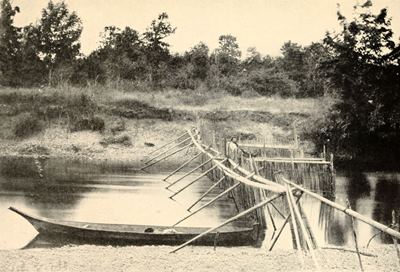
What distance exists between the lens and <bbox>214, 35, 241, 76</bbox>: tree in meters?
29.9

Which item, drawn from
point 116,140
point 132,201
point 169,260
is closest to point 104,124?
point 116,140

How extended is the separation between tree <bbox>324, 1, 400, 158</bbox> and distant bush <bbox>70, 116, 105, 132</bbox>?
32.3ft

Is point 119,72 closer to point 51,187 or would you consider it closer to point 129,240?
point 51,187

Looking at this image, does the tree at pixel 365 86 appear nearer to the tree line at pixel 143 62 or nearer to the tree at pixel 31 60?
the tree line at pixel 143 62

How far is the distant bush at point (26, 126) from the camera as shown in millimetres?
21828

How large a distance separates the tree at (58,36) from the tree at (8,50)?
3.14ft

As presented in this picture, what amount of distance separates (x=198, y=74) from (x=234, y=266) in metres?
23.4

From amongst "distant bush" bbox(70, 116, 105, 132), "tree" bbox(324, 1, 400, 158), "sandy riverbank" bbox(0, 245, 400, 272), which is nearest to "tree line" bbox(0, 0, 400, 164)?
"tree" bbox(324, 1, 400, 158)

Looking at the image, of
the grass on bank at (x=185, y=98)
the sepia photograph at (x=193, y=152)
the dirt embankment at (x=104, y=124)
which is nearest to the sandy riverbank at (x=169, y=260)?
the sepia photograph at (x=193, y=152)

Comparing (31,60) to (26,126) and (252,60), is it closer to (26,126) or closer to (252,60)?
(26,126)

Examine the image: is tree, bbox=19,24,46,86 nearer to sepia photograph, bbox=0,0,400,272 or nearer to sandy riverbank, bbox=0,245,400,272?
sepia photograph, bbox=0,0,400,272

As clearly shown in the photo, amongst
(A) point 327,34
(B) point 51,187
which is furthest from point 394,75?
(B) point 51,187

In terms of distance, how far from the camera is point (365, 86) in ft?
60.0

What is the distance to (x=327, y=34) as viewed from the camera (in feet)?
62.4
